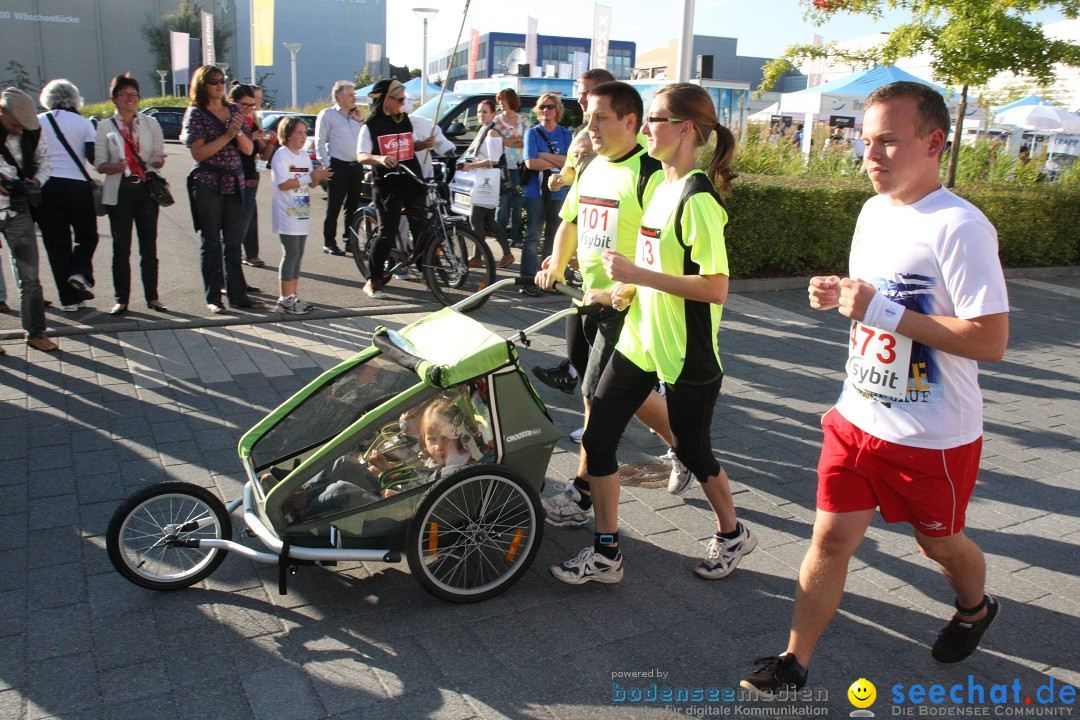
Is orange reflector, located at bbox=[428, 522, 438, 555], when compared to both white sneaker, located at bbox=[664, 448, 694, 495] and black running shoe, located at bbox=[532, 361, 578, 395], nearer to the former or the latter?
black running shoe, located at bbox=[532, 361, 578, 395]

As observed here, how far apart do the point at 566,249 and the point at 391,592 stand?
184 cm

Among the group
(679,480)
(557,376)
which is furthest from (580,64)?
(679,480)

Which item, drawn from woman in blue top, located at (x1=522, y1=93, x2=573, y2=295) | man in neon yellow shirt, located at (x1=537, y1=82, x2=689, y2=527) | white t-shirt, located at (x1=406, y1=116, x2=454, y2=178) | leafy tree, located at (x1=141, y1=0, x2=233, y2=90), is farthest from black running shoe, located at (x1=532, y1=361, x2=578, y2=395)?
leafy tree, located at (x1=141, y1=0, x2=233, y2=90)

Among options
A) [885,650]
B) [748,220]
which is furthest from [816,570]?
[748,220]

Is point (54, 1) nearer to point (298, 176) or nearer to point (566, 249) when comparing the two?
point (298, 176)

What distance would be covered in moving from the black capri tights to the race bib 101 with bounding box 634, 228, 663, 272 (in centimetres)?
38

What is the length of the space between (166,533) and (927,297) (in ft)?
9.33

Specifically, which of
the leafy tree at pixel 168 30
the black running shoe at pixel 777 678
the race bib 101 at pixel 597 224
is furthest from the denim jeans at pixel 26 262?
the leafy tree at pixel 168 30

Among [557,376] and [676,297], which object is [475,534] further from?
[557,376]

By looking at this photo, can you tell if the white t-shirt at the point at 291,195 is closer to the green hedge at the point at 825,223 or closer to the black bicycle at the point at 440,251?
the black bicycle at the point at 440,251

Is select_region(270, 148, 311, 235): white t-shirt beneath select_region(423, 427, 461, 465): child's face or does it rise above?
above

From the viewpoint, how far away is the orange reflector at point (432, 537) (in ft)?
10.9

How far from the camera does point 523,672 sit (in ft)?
9.98

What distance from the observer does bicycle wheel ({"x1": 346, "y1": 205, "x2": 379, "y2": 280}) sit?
30.1ft
